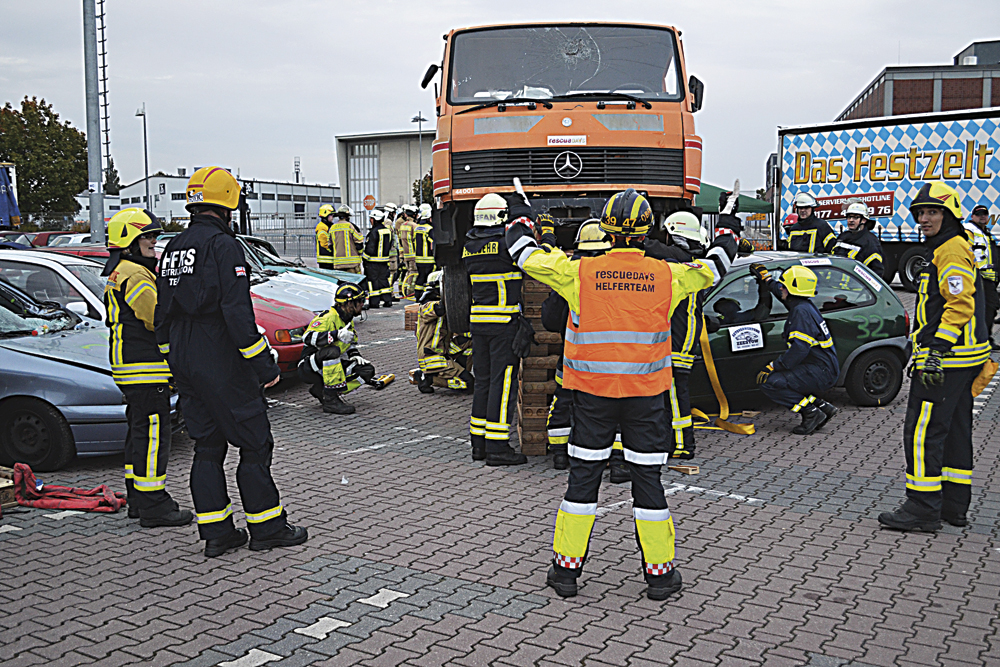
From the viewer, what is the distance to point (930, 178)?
2042 cm

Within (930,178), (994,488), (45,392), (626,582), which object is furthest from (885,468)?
(930,178)

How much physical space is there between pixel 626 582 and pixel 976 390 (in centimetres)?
266

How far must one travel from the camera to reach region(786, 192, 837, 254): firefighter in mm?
11680

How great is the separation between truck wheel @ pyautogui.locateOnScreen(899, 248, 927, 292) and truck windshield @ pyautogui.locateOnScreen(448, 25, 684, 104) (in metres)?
13.1

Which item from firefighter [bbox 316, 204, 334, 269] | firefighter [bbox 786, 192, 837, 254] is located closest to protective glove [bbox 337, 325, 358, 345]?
firefighter [bbox 786, 192, 837, 254]

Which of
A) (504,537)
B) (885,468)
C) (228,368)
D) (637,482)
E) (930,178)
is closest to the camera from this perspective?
(637,482)

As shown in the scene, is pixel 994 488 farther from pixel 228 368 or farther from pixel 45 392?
pixel 45 392

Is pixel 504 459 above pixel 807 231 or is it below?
below

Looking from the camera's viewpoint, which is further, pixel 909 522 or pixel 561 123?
pixel 561 123

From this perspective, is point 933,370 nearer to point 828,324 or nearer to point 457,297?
point 828,324

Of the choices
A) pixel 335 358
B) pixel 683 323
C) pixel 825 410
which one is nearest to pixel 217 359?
pixel 683 323

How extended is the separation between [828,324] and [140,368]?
6.46 m

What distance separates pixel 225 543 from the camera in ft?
17.5

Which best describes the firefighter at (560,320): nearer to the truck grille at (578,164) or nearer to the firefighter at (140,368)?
the truck grille at (578,164)
